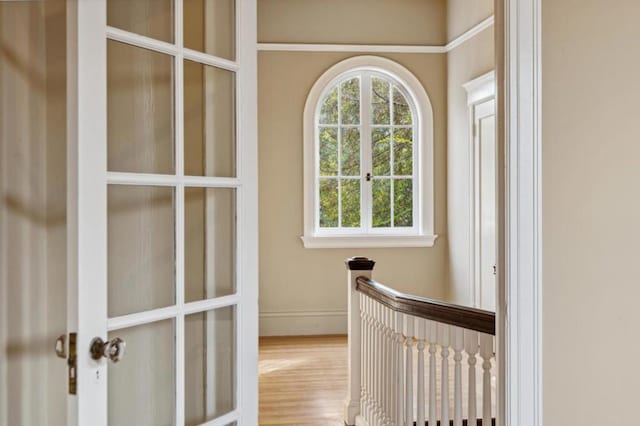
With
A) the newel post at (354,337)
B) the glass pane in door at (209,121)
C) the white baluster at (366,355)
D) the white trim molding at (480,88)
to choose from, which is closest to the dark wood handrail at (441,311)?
the white baluster at (366,355)

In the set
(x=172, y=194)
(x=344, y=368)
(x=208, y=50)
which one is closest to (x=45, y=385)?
(x=172, y=194)

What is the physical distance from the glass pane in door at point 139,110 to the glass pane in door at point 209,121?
0.19 ft

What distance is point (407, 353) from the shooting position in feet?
8.80

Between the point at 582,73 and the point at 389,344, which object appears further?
the point at 389,344

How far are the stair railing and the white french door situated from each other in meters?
0.81

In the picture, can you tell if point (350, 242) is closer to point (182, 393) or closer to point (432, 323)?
point (432, 323)

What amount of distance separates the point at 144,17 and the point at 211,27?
0.24 metres

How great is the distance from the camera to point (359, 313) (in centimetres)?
369

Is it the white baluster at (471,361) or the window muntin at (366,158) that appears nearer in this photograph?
the white baluster at (471,361)

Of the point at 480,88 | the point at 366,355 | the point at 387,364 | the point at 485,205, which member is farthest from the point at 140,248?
the point at 480,88

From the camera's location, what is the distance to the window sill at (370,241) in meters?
6.01

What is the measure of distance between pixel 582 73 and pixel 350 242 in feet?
13.9

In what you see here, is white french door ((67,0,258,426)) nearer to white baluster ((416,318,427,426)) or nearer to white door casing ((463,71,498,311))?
white baluster ((416,318,427,426))

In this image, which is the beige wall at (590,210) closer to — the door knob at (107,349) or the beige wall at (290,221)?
the door knob at (107,349)
